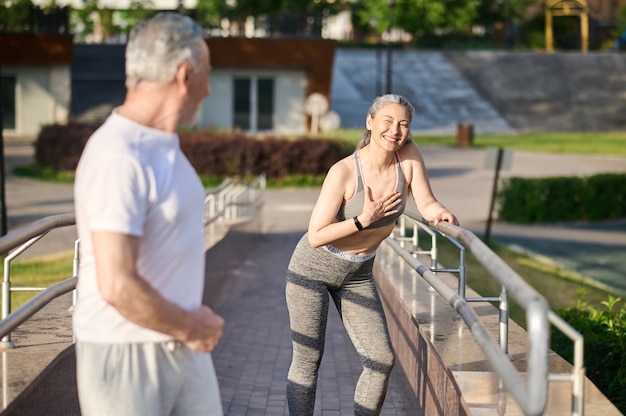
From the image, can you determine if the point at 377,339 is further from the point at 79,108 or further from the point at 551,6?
the point at 551,6

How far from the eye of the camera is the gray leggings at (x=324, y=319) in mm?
5125

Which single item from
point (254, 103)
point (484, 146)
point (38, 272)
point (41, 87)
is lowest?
point (484, 146)

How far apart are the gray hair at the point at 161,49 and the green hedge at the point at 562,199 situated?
71.5 feet

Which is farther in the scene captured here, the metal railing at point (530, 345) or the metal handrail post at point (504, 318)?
the metal handrail post at point (504, 318)

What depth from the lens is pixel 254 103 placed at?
44.2 metres

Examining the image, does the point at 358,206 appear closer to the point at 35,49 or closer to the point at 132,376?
the point at 132,376

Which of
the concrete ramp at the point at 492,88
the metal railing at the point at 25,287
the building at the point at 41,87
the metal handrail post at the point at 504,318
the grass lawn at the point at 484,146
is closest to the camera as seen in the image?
the metal railing at the point at 25,287

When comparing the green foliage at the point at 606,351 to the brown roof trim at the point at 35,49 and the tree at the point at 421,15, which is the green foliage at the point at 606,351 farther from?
the tree at the point at 421,15

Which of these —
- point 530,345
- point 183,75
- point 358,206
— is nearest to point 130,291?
point 183,75

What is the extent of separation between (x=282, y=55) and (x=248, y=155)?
42.9 ft

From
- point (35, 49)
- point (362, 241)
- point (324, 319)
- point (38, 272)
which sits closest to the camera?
point (362, 241)

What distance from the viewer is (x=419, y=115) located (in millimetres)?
53062

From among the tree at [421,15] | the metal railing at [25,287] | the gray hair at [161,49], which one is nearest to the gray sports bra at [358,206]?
the metal railing at [25,287]

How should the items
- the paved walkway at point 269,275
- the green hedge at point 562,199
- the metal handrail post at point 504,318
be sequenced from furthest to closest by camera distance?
the green hedge at point 562,199 < the paved walkway at point 269,275 < the metal handrail post at point 504,318
